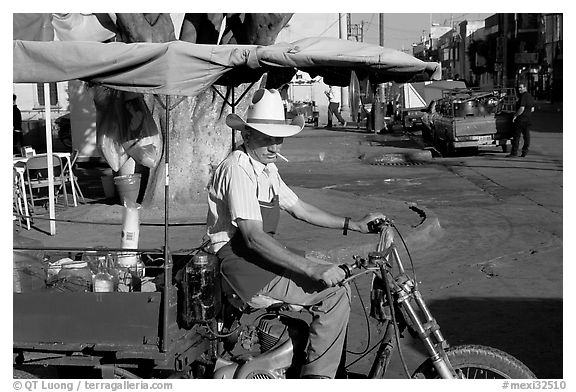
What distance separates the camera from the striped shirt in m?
4.14

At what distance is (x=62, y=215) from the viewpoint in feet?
40.2

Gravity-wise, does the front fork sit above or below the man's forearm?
below

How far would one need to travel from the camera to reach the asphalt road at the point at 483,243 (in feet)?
20.9

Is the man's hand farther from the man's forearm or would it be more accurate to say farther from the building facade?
the building facade

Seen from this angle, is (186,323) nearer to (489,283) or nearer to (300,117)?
(300,117)

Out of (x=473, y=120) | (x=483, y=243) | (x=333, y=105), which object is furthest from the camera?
(x=333, y=105)

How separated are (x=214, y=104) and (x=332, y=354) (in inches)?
318

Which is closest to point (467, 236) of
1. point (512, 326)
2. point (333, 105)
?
point (512, 326)

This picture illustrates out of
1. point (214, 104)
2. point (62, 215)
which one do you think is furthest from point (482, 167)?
point (62, 215)

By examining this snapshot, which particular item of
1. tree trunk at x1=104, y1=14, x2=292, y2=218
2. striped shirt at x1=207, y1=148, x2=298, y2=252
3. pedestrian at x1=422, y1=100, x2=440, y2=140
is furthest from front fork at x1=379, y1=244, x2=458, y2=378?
pedestrian at x1=422, y1=100, x2=440, y2=140

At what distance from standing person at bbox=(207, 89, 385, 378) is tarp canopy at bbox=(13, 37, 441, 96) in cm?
53

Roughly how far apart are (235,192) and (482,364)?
159cm

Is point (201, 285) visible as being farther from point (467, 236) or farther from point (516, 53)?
point (516, 53)

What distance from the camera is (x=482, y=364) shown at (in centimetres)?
389
